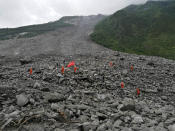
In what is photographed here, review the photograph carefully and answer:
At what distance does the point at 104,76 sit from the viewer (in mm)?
13758

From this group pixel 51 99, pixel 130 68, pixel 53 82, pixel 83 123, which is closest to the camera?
pixel 83 123

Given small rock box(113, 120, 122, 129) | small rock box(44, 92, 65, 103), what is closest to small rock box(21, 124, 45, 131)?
small rock box(44, 92, 65, 103)

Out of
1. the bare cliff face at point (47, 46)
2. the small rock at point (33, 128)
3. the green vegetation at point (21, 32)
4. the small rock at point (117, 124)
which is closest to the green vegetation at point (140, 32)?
the bare cliff face at point (47, 46)

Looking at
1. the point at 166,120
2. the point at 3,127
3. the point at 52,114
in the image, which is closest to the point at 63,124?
the point at 52,114

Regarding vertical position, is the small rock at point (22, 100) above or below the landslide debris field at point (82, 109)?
above

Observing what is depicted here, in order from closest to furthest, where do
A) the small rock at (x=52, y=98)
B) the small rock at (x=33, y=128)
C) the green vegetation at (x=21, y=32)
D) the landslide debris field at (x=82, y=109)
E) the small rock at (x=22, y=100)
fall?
the small rock at (x=33, y=128) → the landslide debris field at (x=82, y=109) → the small rock at (x=22, y=100) → the small rock at (x=52, y=98) → the green vegetation at (x=21, y=32)

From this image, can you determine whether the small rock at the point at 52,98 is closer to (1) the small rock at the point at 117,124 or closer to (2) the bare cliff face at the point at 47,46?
(1) the small rock at the point at 117,124

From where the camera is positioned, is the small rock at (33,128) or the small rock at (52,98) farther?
the small rock at (52,98)

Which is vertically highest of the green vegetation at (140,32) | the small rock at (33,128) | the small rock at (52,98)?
the green vegetation at (140,32)

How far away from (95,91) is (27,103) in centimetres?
455

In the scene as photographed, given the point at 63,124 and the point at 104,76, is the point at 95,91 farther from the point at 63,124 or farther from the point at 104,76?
the point at 63,124

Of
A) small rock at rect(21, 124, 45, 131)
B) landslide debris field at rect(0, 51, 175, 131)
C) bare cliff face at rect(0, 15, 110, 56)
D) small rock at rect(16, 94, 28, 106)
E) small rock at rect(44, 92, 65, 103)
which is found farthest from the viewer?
bare cliff face at rect(0, 15, 110, 56)

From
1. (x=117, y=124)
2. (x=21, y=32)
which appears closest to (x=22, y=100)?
(x=117, y=124)

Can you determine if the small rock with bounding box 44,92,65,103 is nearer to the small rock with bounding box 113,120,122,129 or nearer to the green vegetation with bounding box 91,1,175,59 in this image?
the small rock with bounding box 113,120,122,129
